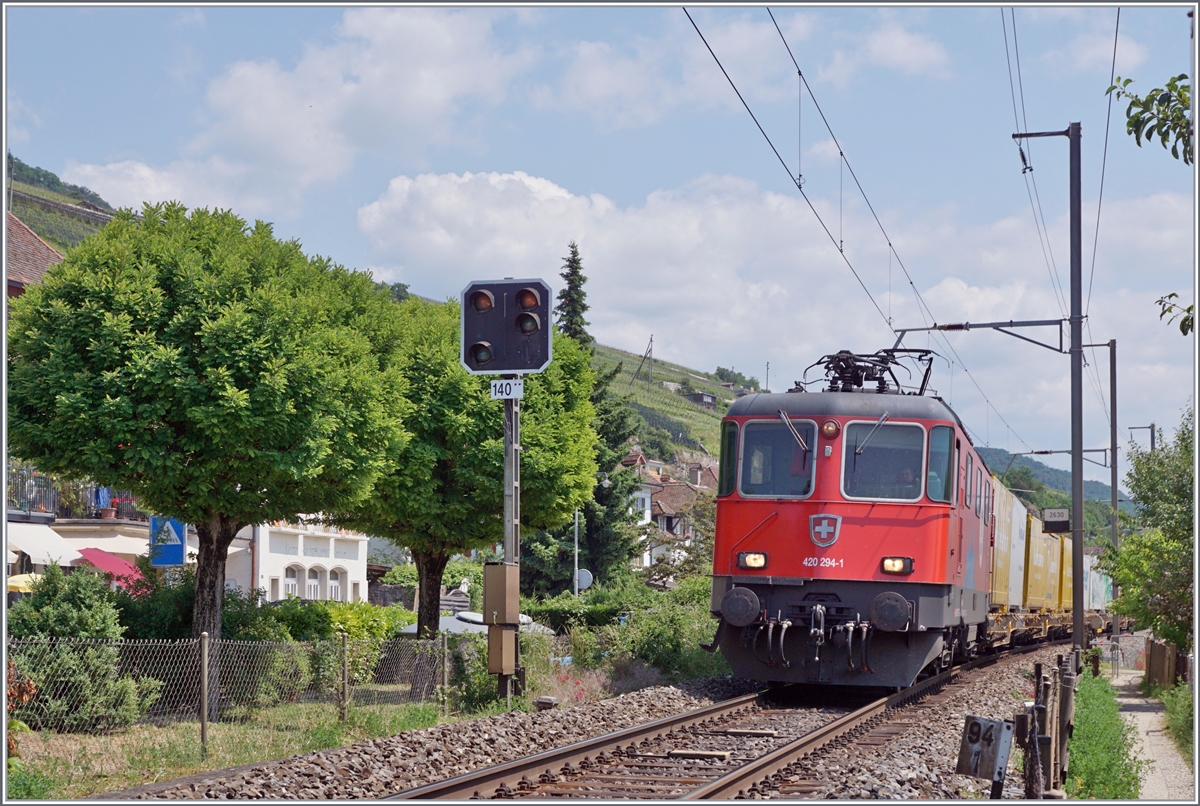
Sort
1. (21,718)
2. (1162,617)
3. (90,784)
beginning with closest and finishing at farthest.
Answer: (90,784) < (21,718) < (1162,617)

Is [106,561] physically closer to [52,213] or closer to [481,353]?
Result: [481,353]

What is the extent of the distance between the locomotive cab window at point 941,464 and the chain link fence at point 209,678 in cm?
686

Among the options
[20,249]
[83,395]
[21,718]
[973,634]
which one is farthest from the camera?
[20,249]

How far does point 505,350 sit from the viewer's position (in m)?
14.4

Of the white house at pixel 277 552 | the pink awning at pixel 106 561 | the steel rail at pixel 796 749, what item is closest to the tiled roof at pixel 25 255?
the white house at pixel 277 552

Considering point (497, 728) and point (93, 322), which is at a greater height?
point (93, 322)

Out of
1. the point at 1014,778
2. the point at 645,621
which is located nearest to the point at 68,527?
the point at 645,621

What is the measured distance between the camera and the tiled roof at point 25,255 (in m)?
28.7

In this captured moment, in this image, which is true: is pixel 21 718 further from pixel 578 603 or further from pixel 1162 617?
pixel 578 603

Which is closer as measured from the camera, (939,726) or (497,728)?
(497,728)

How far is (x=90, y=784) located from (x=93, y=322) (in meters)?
6.70

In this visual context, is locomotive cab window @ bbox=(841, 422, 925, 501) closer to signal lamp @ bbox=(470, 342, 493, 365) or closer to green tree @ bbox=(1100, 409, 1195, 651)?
signal lamp @ bbox=(470, 342, 493, 365)

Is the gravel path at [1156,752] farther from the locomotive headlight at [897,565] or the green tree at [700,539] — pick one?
the green tree at [700,539]

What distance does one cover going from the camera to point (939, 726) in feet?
43.7
